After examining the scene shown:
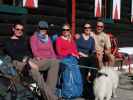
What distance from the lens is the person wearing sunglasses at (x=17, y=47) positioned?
25.7 ft

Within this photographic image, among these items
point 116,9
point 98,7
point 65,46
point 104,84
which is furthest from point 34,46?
point 116,9

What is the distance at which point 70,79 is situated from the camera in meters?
8.68

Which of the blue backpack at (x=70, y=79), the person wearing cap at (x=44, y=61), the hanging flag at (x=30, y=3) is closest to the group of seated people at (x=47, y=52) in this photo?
the person wearing cap at (x=44, y=61)

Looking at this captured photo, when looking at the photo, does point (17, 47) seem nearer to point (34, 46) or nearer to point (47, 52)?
point (34, 46)

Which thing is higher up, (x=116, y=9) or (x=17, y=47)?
(x=116, y=9)

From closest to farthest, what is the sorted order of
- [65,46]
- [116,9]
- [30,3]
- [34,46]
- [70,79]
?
[34,46] → [70,79] → [65,46] → [30,3] → [116,9]

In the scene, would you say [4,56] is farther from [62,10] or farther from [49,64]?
[62,10]

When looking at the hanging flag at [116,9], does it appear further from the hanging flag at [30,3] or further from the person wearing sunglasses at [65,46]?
the person wearing sunglasses at [65,46]

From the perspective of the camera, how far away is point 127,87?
431 inches

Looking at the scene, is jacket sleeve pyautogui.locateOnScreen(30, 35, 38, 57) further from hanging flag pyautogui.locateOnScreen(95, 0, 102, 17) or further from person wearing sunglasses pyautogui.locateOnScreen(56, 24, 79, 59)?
hanging flag pyautogui.locateOnScreen(95, 0, 102, 17)

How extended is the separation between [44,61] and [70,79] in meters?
0.81

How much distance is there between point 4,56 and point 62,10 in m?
4.28

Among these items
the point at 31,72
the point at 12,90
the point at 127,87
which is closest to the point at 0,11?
the point at 31,72

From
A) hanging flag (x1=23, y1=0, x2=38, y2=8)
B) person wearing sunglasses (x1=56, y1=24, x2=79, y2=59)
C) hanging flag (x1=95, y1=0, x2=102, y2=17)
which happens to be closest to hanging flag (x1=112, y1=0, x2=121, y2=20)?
hanging flag (x1=95, y1=0, x2=102, y2=17)
